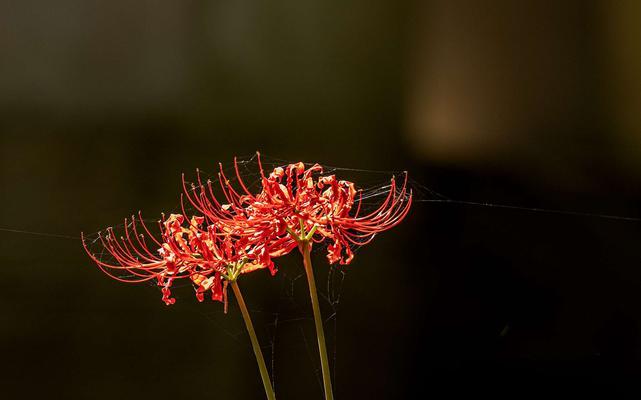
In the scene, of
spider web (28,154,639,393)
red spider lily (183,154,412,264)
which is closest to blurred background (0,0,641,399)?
spider web (28,154,639,393)

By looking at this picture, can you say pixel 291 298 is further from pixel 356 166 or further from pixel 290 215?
pixel 290 215

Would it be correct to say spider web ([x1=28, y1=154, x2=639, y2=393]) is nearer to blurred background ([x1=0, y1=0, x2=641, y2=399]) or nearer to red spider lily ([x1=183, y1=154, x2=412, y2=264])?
blurred background ([x1=0, y1=0, x2=641, y2=399])

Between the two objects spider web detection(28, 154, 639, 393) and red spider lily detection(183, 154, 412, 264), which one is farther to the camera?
spider web detection(28, 154, 639, 393)

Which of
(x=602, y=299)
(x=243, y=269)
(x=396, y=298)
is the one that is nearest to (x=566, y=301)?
(x=602, y=299)

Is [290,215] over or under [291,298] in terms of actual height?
over

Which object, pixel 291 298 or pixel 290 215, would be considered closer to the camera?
pixel 290 215

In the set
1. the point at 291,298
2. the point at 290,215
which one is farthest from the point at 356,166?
the point at 290,215

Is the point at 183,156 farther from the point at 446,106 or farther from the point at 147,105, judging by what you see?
the point at 446,106

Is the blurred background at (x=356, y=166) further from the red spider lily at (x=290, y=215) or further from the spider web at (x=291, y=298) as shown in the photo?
the red spider lily at (x=290, y=215)
